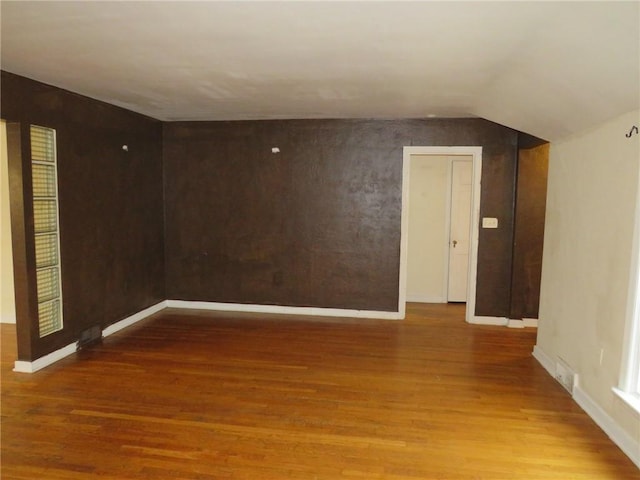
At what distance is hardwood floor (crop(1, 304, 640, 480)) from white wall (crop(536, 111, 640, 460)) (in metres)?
0.24

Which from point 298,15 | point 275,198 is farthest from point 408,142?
point 298,15

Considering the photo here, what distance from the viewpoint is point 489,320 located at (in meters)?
5.25

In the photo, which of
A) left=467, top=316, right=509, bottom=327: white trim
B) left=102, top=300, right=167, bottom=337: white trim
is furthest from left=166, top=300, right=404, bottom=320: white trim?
left=467, top=316, right=509, bottom=327: white trim

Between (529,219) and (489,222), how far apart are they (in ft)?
1.40

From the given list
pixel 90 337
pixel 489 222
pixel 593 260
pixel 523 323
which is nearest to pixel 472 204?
pixel 489 222

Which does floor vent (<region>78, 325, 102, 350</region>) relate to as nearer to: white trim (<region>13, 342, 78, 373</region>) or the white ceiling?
white trim (<region>13, 342, 78, 373</region>)

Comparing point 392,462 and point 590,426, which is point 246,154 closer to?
point 392,462

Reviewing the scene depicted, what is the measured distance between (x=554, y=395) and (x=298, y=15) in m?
3.27

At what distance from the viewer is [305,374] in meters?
3.74

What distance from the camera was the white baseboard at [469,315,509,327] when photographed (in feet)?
17.1

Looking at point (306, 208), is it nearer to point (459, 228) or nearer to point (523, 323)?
point (459, 228)

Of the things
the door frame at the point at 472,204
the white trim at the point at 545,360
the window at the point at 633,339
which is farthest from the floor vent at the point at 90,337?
the window at the point at 633,339

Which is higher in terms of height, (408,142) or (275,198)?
(408,142)

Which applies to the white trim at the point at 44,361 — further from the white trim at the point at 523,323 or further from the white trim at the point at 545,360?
the white trim at the point at 523,323
